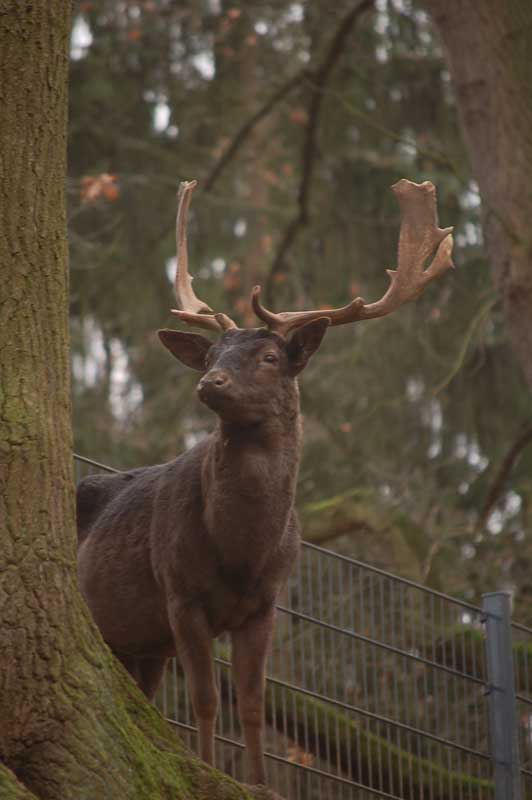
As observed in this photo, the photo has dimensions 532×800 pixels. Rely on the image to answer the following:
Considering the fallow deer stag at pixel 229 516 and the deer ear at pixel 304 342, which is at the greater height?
the deer ear at pixel 304 342

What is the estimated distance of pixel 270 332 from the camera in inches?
260

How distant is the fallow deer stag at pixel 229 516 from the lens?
6.33 metres

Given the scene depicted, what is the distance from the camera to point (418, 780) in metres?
8.08

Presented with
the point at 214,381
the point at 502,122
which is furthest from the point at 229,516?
the point at 502,122

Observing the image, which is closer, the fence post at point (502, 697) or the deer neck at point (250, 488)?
the deer neck at point (250, 488)

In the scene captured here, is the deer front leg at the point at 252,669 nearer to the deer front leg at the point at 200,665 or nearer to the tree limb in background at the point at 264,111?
the deer front leg at the point at 200,665

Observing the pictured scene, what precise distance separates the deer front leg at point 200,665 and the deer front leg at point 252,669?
0.14m

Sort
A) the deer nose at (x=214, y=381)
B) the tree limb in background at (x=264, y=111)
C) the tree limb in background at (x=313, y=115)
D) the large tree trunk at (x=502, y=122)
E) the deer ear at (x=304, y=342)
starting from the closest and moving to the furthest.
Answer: the deer nose at (x=214, y=381), the deer ear at (x=304, y=342), the large tree trunk at (x=502, y=122), the tree limb in background at (x=313, y=115), the tree limb in background at (x=264, y=111)

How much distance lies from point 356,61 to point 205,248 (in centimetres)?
325

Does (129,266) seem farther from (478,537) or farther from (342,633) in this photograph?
(342,633)

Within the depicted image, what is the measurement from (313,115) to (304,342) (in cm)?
722

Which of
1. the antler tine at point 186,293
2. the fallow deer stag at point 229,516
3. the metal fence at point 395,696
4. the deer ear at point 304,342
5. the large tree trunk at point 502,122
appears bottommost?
the metal fence at point 395,696

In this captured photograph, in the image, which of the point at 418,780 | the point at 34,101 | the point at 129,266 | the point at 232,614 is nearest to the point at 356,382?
the point at 129,266

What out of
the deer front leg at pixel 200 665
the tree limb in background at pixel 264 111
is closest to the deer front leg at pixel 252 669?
the deer front leg at pixel 200 665
